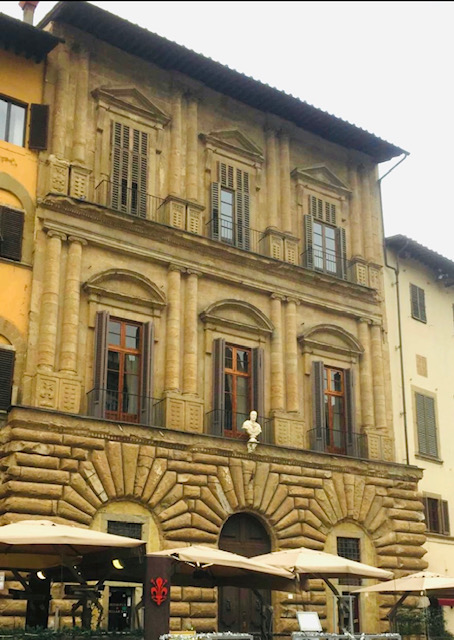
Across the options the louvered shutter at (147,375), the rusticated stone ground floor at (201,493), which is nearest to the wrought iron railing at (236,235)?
the louvered shutter at (147,375)

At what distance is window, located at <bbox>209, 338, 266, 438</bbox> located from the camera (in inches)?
790

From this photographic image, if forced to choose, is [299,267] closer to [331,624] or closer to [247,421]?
[247,421]

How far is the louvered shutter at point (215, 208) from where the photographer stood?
21.6m

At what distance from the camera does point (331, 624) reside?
65.4 ft

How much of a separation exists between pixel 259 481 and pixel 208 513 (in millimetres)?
1673

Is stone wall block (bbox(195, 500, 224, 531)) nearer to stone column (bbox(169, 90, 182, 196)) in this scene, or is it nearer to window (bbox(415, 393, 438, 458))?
stone column (bbox(169, 90, 182, 196))

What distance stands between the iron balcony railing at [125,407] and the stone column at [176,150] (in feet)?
17.6

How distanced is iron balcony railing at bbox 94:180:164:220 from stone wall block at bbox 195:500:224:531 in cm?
688

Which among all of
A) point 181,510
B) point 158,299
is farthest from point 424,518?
point 158,299

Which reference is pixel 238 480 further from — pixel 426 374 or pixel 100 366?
pixel 426 374

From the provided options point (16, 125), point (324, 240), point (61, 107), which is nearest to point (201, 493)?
point (324, 240)

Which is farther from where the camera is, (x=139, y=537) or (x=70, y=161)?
(x=70, y=161)

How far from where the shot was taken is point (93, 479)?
56.8ft

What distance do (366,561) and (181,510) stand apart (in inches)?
226
